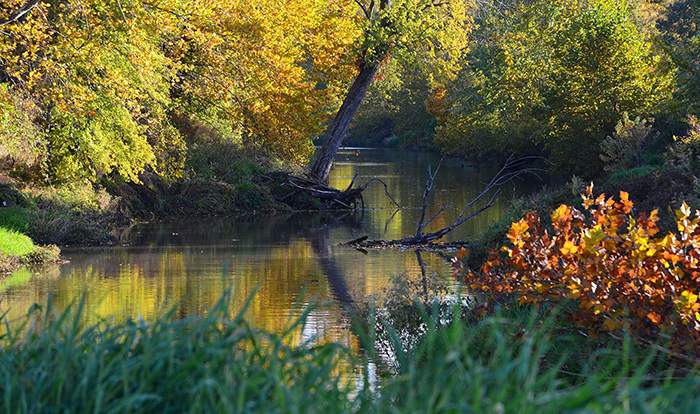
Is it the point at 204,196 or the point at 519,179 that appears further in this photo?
the point at 519,179

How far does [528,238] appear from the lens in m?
10.5

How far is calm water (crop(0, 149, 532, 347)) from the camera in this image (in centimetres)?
1541

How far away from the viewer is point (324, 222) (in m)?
30.3

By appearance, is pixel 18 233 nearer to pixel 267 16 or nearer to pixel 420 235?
pixel 420 235

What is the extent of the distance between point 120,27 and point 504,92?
30785 mm

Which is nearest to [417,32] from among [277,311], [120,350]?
[277,311]

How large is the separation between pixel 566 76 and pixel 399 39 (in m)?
8.62

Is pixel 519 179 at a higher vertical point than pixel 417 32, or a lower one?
lower

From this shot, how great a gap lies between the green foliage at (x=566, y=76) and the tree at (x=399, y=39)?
1.84 meters

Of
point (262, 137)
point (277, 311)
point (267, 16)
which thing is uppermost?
point (267, 16)

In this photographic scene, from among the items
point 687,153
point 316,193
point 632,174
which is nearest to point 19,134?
point 632,174

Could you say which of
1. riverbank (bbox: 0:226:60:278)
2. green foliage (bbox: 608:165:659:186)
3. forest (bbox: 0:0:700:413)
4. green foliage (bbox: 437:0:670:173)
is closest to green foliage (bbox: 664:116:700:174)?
forest (bbox: 0:0:700:413)

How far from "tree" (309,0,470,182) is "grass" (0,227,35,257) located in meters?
15.8

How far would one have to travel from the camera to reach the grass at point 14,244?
19594 mm
